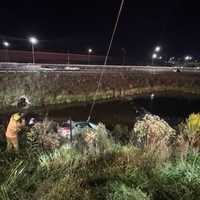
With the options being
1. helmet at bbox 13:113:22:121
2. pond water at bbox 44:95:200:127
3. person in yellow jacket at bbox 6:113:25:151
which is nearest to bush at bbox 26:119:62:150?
person in yellow jacket at bbox 6:113:25:151

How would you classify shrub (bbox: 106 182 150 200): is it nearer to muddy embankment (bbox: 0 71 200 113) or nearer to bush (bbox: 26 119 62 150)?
bush (bbox: 26 119 62 150)

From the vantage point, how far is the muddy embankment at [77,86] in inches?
1017

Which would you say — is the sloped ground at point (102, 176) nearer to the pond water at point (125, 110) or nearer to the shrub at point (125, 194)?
the shrub at point (125, 194)

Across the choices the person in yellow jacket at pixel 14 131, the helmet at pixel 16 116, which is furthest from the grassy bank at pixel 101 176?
the helmet at pixel 16 116

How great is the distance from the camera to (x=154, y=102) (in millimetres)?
30109

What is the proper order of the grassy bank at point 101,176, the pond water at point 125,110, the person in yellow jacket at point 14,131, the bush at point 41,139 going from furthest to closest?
1. the pond water at point 125,110
2. the person in yellow jacket at point 14,131
3. the bush at point 41,139
4. the grassy bank at point 101,176

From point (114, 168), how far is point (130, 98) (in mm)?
25996

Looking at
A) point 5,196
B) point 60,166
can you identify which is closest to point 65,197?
point 5,196

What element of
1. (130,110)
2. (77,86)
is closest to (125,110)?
(130,110)

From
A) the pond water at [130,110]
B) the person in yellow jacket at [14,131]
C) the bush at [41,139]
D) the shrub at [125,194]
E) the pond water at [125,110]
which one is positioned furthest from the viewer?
the pond water at [130,110]

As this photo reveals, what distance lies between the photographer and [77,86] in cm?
3020

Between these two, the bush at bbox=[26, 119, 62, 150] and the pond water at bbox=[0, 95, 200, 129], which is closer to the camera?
the bush at bbox=[26, 119, 62, 150]

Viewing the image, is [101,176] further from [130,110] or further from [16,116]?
[130,110]

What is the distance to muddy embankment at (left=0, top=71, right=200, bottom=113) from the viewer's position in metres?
25.8
